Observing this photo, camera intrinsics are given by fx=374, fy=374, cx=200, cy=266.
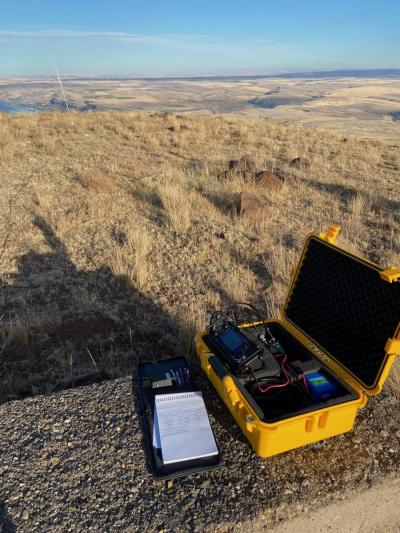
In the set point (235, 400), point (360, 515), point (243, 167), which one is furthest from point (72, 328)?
point (243, 167)

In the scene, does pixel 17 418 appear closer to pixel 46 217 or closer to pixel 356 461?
pixel 356 461

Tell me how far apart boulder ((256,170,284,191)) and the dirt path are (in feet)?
23.0

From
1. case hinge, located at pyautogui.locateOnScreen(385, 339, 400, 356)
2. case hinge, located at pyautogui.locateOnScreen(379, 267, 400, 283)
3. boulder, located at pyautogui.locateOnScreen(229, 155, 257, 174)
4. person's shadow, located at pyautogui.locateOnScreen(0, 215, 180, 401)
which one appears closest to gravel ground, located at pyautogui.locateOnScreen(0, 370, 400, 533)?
case hinge, located at pyautogui.locateOnScreen(385, 339, 400, 356)

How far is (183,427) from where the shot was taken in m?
1.98

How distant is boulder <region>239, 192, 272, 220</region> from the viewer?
674 cm

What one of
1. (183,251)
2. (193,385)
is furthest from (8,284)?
(193,385)

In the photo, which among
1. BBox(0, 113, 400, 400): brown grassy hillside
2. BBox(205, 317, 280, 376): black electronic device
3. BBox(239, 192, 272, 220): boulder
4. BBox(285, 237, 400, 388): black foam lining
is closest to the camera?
BBox(285, 237, 400, 388): black foam lining

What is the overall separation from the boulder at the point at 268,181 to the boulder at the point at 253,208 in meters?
1.37

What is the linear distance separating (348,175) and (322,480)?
941cm

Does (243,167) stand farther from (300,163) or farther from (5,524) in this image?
(5,524)

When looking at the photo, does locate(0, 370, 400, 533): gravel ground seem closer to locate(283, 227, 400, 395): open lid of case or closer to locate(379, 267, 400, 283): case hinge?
locate(283, 227, 400, 395): open lid of case

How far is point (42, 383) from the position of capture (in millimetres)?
3203

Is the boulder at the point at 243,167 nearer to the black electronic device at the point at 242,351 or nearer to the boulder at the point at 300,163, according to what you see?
the boulder at the point at 300,163

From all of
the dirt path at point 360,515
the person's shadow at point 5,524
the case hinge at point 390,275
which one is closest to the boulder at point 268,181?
the case hinge at point 390,275
